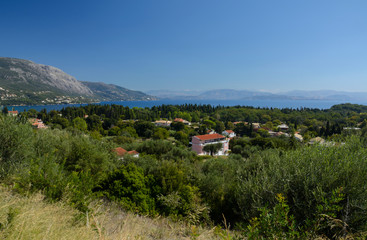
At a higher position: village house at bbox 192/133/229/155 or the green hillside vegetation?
the green hillside vegetation

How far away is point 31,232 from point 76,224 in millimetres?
963

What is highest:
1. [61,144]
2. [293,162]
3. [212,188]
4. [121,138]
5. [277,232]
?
[277,232]

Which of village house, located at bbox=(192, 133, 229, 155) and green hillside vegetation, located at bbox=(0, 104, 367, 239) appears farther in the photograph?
village house, located at bbox=(192, 133, 229, 155)

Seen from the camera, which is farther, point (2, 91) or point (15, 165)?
point (2, 91)

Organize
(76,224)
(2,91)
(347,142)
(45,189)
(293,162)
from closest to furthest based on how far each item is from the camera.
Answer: (76,224)
(45,189)
(293,162)
(347,142)
(2,91)

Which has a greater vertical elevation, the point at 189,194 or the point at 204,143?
the point at 189,194

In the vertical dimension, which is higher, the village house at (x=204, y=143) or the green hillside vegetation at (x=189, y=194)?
the green hillside vegetation at (x=189, y=194)

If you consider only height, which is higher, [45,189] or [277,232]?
[277,232]

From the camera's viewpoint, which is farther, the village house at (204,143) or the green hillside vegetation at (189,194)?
the village house at (204,143)

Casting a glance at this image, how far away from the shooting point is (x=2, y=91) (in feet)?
446

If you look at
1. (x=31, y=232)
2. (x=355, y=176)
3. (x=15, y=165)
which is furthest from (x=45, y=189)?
(x=355, y=176)

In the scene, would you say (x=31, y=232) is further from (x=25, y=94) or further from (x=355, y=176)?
(x=25, y=94)

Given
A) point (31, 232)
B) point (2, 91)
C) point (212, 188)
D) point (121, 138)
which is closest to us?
point (31, 232)

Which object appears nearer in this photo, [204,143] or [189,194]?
[189,194]
